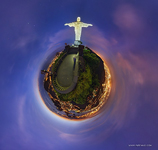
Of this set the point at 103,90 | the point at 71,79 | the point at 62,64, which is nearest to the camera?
the point at 71,79

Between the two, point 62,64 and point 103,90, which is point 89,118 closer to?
point 103,90

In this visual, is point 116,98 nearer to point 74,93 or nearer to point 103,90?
point 103,90

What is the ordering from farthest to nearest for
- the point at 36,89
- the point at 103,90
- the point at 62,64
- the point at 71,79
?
the point at 36,89, the point at 103,90, the point at 62,64, the point at 71,79

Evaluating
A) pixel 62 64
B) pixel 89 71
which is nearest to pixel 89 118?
pixel 89 71

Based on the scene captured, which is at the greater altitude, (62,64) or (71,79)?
(62,64)

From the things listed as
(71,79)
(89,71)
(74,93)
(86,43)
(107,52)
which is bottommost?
(74,93)

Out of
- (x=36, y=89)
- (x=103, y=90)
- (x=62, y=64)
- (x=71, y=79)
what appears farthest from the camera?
(x=36, y=89)

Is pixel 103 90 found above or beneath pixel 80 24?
beneath

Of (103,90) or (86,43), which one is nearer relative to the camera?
(103,90)

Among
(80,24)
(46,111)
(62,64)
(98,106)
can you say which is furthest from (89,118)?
(80,24)
